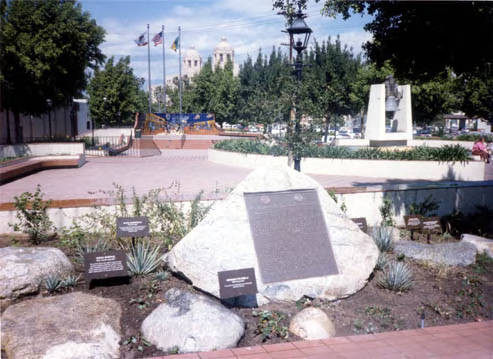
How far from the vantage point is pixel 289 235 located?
17.9 ft

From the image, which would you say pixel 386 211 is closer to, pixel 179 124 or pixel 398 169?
pixel 398 169

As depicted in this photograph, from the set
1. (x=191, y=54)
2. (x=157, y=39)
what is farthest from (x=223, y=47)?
(x=157, y=39)

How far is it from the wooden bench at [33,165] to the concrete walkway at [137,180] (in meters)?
0.23

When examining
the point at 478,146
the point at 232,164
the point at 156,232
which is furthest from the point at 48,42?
the point at 478,146

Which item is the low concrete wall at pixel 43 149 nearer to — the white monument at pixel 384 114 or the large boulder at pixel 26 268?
the white monument at pixel 384 114

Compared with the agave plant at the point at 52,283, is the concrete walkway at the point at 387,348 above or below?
below

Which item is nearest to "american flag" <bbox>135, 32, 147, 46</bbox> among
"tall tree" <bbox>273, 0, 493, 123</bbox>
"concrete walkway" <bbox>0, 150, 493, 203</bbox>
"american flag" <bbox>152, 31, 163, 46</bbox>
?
"american flag" <bbox>152, 31, 163, 46</bbox>

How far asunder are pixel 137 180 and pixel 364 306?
422 inches

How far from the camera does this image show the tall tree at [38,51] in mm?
19391

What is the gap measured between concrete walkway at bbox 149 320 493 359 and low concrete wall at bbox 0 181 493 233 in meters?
3.84

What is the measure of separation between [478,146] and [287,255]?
57.1ft

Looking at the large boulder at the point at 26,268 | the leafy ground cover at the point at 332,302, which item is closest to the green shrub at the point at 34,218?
the leafy ground cover at the point at 332,302

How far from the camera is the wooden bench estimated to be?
1366cm

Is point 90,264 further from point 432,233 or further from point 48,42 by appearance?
point 48,42
